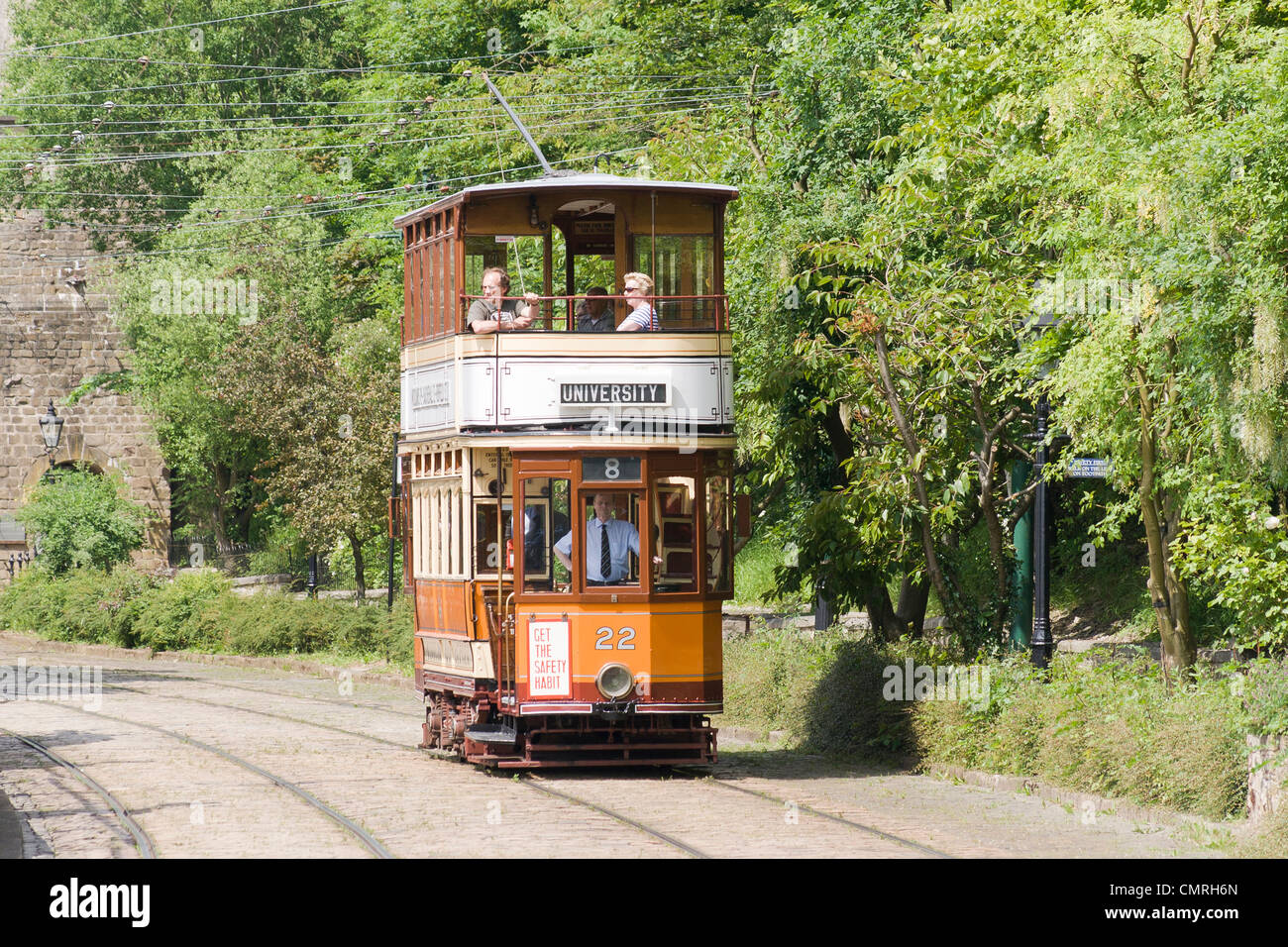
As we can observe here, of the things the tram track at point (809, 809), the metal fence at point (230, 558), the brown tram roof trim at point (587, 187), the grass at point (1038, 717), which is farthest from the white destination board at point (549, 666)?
the metal fence at point (230, 558)

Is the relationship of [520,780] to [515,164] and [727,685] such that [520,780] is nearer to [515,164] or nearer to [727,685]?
[727,685]

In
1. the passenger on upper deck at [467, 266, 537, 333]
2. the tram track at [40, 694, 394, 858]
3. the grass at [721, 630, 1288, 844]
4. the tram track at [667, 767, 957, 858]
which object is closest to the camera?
the tram track at [667, 767, 957, 858]

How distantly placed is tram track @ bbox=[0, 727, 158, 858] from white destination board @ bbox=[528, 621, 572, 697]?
399cm

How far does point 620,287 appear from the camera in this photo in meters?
19.3

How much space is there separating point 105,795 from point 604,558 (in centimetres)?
525

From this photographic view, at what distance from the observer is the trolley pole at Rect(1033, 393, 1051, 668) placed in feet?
58.6

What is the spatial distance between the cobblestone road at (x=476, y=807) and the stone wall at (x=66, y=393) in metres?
30.7

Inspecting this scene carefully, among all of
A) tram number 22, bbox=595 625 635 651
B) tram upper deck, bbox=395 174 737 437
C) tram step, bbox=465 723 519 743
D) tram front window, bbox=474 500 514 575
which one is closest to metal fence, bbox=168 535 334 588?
tram upper deck, bbox=395 174 737 437

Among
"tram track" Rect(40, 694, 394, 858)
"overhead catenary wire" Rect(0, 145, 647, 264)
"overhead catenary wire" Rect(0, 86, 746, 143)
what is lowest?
"tram track" Rect(40, 694, 394, 858)

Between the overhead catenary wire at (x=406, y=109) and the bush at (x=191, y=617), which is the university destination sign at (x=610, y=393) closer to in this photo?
the bush at (x=191, y=617)

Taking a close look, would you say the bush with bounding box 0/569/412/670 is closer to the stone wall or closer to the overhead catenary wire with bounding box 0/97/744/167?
the stone wall

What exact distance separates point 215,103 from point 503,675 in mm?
40470

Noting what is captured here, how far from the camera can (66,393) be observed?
54156 millimetres

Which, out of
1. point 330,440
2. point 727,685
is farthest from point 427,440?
point 330,440
